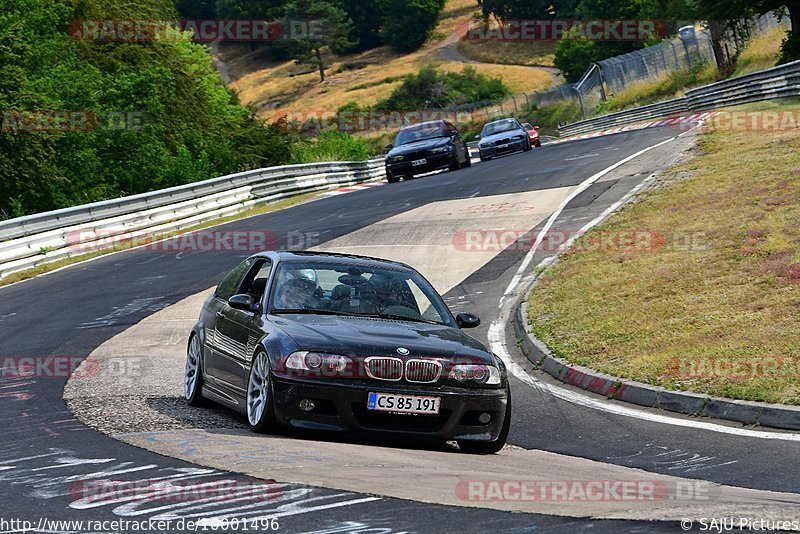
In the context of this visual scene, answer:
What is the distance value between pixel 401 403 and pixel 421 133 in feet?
99.9

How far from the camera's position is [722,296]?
1461 cm

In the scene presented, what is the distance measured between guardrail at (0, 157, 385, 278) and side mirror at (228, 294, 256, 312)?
1420 centimetres

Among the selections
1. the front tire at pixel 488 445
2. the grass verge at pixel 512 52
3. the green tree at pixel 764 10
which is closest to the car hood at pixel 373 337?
the front tire at pixel 488 445

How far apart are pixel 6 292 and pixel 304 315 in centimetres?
1245

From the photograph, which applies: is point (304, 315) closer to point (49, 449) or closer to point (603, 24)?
point (49, 449)

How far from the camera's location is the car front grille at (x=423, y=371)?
8562mm

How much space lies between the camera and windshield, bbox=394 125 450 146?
3825cm

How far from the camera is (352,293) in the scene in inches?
385

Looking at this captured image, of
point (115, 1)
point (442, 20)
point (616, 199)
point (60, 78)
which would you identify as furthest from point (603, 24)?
point (616, 199)

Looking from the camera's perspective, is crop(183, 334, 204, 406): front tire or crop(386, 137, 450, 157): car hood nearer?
crop(183, 334, 204, 406): front tire

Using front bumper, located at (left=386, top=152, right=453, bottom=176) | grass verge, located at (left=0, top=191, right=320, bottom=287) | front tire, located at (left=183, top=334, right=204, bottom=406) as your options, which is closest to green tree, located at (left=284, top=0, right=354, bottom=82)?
front bumper, located at (left=386, top=152, right=453, bottom=176)

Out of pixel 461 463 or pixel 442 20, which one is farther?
pixel 442 20

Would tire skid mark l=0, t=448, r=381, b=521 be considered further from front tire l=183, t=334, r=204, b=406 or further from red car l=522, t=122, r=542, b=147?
red car l=522, t=122, r=542, b=147

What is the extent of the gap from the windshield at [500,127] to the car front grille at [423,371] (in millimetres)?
37901
